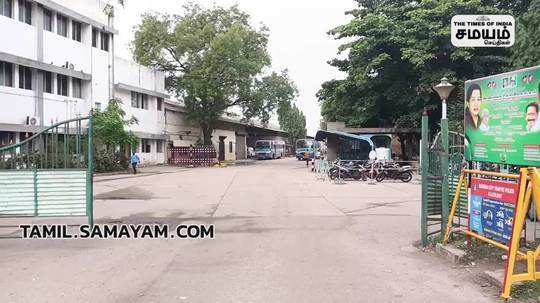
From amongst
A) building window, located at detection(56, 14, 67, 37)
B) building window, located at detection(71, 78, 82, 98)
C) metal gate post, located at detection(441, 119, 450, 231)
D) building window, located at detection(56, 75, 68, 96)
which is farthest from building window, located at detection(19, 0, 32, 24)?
metal gate post, located at detection(441, 119, 450, 231)

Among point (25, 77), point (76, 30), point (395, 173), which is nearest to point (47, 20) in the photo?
point (76, 30)

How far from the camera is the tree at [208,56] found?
44.9 m

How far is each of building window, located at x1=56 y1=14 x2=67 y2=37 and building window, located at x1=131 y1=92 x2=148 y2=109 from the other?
9.95 m

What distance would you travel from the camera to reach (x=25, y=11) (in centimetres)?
2714

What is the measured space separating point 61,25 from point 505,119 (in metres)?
28.2

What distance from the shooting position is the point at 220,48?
1742 inches

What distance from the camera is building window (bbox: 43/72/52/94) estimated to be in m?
28.7

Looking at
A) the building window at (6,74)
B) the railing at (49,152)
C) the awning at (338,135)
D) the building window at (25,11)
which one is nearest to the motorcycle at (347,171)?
the awning at (338,135)

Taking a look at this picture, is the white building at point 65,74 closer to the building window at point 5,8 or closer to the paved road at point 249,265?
the building window at point 5,8

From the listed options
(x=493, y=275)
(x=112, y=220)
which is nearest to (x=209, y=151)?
(x=112, y=220)

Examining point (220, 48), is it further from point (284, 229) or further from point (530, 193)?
point (530, 193)

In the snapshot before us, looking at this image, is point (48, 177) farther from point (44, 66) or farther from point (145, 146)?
point (145, 146)

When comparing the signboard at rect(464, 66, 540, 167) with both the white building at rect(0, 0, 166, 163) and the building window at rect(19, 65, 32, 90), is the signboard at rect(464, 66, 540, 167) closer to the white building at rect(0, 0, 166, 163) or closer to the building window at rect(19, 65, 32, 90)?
the white building at rect(0, 0, 166, 163)

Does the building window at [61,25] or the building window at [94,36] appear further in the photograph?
the building window at [94,36]
